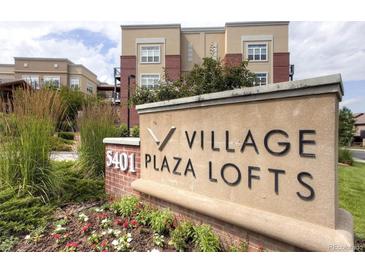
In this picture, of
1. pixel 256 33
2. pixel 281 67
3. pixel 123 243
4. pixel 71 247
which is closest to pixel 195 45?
pixel 256 33

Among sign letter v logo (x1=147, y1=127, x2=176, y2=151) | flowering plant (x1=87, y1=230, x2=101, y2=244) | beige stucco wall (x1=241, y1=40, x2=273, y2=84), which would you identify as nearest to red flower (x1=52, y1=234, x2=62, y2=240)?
flowering plant (x1=87, y1=230, x2=101, y2=244)

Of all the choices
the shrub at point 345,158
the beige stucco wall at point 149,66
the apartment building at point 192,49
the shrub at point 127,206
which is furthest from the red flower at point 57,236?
the beige stucco wall at point 149,66

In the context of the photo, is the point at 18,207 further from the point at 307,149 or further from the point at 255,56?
the point at 255,56

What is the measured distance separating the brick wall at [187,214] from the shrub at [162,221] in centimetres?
12

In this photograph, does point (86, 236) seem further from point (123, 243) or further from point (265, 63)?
point (265, 63)

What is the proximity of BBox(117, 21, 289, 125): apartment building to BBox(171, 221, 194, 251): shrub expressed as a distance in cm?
2257

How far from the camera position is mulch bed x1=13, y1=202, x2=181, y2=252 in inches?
106

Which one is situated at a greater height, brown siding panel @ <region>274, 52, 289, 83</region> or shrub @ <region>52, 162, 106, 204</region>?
brown siding panel @ <region>274, 52, 289, 83</region>

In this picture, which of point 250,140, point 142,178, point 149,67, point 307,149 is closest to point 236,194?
point 250,140

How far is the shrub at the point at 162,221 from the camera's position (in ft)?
9.60

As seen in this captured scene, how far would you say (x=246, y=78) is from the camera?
9.56 meters

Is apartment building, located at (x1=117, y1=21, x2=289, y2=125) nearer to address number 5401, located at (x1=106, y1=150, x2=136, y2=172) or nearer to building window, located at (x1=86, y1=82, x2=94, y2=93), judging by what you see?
building window, located at (x1=86, y1=82, x2=94, y2=93)

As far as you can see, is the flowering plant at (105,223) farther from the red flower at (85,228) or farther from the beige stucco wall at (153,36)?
the beige stucco wall at (153,36)

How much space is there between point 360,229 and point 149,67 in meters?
24.9
